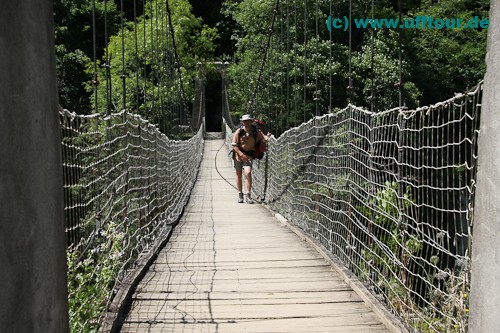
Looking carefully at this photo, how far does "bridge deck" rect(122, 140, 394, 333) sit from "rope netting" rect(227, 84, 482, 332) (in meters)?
0.15

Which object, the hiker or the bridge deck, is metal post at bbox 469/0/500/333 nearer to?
the bridge deck

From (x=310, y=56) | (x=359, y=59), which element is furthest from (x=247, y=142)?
(x=310, y=56)

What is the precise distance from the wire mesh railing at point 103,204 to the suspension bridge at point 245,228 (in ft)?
0.04

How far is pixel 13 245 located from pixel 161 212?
4.10 m

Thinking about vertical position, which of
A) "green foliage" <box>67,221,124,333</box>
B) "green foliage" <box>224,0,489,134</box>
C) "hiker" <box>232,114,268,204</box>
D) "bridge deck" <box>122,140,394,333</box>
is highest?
"green foliage" <box>224,0,489,134</box>

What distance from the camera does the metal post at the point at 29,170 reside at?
0.58m

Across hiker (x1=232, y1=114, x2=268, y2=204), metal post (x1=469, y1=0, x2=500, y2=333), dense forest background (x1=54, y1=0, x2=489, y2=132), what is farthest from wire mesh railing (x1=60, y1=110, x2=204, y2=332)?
dense forest background (x1=54, y1=0, x2=489, y2=132)

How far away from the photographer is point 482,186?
73 centimetres

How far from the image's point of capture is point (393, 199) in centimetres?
250

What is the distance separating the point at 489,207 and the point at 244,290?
6.26ft

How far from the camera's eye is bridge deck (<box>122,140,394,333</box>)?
207cm

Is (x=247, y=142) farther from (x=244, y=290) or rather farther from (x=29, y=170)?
(x=29, y=170)

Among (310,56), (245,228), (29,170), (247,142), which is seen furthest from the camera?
(310,56)

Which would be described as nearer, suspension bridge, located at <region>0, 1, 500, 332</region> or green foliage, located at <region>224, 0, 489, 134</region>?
suspension bridge, located at <region>0, 1, 500, 332</region>
